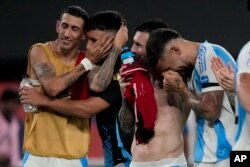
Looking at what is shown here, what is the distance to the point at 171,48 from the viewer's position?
5859 mm

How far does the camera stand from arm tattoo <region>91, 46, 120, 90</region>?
21.0 ft

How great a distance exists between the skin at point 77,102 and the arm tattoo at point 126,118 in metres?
0.35

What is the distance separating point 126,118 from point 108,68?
471 mm

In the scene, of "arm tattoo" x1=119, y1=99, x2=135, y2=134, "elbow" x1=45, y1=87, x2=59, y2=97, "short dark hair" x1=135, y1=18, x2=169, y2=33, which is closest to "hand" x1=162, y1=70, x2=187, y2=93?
"arm tattoo" x1=119, y1=99, x2=135, y2=134

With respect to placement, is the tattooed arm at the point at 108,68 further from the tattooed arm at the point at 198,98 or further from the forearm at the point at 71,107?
the tattooed arm at the point at 198,98

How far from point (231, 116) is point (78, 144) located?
1.26 metres

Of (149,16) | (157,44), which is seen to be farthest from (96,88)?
(149,16)


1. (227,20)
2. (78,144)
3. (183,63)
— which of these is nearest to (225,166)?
(183,63)

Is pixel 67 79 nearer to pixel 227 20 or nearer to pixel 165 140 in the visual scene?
pixel 165 140

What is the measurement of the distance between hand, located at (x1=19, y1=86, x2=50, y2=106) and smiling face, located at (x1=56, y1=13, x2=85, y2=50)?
0.35 m

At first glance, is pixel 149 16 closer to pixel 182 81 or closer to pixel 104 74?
pixel 104 74

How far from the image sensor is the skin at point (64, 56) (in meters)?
6.40

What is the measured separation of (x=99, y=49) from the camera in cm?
644

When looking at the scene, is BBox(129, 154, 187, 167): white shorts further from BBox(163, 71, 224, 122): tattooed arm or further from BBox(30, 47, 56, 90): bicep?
BBox(30, 47, 56, 90): bicep
